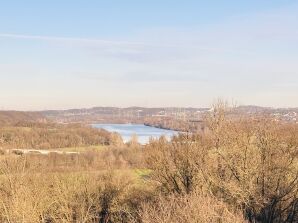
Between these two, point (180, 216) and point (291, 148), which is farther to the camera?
point (291, 148)

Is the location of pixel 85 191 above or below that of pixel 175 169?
below

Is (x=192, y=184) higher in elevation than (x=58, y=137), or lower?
higher

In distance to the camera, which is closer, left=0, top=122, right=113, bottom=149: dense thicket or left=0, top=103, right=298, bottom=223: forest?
left=0, top=103, right=298, bottom=223: forest

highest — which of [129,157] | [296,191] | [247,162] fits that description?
[247,162]

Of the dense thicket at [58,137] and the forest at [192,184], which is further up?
the forest at [192,184]

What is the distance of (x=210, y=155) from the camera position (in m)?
31.1

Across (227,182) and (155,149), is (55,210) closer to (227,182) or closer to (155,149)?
(155,149)

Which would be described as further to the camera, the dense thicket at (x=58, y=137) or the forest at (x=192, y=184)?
the dense thicket at (x=58, y=137)

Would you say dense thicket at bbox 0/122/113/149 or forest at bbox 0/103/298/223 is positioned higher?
forest at bbox 0/103/298/223

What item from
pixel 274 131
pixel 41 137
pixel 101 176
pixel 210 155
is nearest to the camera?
pixel 274 131

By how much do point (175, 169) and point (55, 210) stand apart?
32.5ft

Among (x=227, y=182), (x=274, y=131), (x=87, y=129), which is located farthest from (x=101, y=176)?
(x=87, y=129)

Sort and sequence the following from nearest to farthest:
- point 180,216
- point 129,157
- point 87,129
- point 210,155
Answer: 1. point 180,216
2. point 210,155
3. point 129,157
4. point 87,129

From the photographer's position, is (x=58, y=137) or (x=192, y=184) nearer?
(x=192, y=184)
